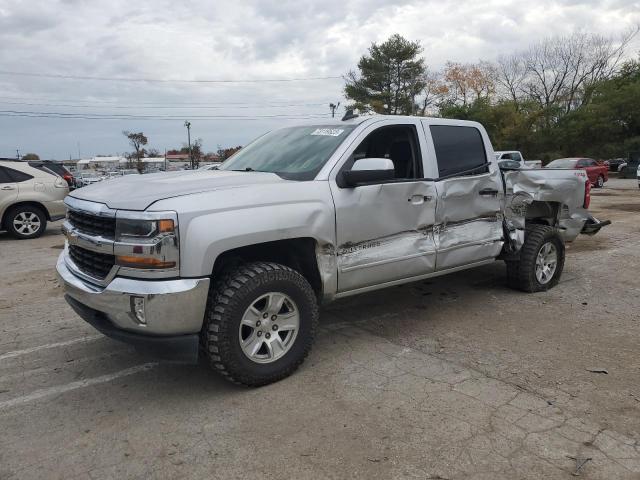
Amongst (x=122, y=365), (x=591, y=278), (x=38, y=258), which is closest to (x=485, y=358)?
(x=122, y=365)

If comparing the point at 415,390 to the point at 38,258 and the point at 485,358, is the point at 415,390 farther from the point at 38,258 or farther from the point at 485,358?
the point at 38,258

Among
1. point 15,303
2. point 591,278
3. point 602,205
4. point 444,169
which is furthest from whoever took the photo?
point 602,205

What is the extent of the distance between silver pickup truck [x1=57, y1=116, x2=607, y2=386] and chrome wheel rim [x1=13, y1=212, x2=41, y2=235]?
26.5 feet

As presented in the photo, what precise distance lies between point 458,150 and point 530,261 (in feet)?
5.45

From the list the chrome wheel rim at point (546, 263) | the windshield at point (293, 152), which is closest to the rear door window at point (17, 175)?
the windshield at point (293, 152)

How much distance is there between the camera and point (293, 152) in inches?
174

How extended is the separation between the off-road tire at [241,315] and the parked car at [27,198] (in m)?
9.17

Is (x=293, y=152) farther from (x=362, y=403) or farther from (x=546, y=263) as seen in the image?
(x=546, y=263)

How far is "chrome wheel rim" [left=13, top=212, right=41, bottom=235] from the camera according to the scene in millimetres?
10953

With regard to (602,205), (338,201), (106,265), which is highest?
(338,201)

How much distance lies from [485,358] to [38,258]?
7.64 meters

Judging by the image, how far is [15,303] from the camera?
19.5 feet

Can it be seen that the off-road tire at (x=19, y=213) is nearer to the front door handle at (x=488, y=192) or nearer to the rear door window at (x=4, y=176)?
the rear door window at (x=4, y=176)

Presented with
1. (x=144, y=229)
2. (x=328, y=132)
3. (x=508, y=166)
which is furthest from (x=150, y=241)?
(x=508, y=166)
